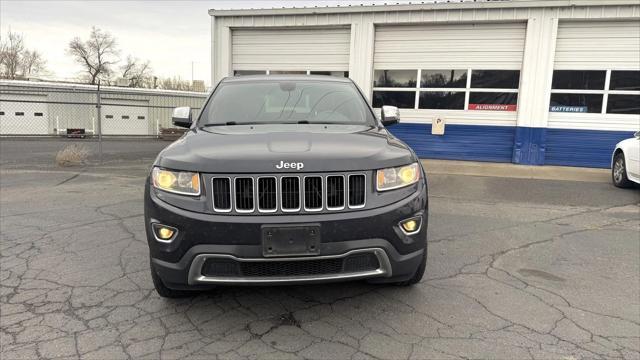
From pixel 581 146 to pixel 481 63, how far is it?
10.9 ft

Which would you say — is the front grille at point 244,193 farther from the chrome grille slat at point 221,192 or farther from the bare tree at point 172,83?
the bare tree at point 172,83

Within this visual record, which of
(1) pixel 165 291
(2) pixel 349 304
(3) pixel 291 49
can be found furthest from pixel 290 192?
(3) pixel 291 49

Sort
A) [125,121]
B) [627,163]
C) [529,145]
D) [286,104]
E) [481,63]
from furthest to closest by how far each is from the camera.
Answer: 1. [125,121]
2. [481,63]
3. [529,145]
4. [627,163]
5. [286,104]

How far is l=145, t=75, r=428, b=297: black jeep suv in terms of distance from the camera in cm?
273

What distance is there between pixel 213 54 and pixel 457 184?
828 centimetres

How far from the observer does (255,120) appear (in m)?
3.96

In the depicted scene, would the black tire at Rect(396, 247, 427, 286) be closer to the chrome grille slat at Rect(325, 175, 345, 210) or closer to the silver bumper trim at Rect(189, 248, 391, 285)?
the silver bumper trim at Rect(189, 248, 391, 285)

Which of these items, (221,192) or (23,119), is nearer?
(221,192)

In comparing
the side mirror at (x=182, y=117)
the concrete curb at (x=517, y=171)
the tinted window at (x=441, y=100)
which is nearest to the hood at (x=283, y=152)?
the side mirror at (x=182, y=117)

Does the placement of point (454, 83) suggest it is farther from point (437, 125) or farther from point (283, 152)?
point (283, 152)

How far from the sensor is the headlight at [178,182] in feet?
9.31

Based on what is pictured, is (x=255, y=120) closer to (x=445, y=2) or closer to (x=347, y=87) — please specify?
(x=347, y=87)

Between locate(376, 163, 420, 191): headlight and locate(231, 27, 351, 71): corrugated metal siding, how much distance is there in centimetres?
1041

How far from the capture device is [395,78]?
1282cm
